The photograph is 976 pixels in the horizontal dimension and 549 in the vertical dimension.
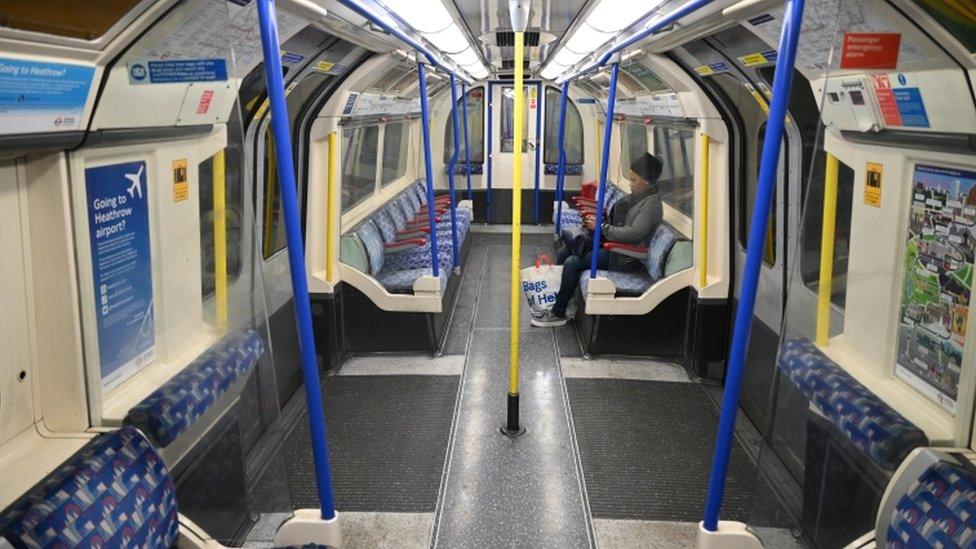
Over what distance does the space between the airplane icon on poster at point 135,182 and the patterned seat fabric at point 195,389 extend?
0.70 m

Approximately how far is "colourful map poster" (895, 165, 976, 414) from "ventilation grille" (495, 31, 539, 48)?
4260 mm

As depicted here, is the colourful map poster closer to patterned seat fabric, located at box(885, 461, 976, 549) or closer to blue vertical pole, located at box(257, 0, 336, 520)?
patterned seat fabric, located at box(885, 461, 976, 549)

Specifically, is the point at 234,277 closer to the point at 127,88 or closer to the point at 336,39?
the point at 127,88

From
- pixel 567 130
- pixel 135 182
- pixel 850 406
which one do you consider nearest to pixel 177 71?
pixel 135 182

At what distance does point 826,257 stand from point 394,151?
7.70 meters

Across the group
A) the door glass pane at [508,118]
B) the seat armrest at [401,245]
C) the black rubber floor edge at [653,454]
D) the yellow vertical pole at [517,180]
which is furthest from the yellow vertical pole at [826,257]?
the door glass pane at [508,118]

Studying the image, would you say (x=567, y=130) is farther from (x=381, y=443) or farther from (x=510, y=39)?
(x=381, y=443)

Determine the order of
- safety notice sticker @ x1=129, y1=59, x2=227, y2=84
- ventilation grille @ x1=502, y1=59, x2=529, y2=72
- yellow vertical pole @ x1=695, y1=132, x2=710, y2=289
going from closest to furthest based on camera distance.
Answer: safety notice sticker @ x1=129, y1=59, x2=227, y2=84
yellow vertical pole @ x1=695, y1=132, x2=710, y2=289
ventilation grille @ x1=502, y1=59, x2=529, y2=72

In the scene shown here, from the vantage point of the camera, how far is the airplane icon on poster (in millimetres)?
2627

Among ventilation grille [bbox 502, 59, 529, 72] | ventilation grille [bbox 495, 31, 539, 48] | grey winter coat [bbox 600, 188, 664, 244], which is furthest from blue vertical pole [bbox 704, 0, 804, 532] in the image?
ventilation grille [bbox 502, 59, 529, 72]

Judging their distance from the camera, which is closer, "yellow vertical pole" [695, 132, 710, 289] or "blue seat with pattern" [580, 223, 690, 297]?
"yellow vertical pole" [695, 132, 710, 289]

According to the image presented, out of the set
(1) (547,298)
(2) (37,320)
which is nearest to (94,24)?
(2) (37,320)

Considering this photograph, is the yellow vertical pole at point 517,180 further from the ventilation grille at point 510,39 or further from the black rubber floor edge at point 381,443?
the ventilation grille at point 510,39

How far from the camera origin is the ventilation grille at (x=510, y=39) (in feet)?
20.5
